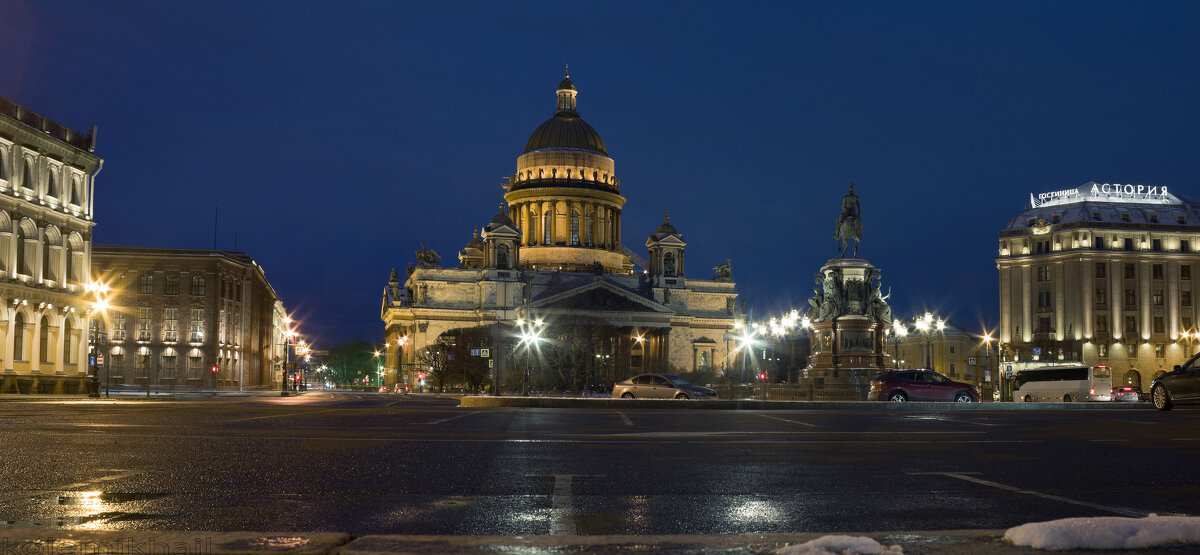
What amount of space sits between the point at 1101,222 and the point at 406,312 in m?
78.2

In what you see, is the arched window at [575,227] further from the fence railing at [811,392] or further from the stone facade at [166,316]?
the fence railing at [811,392]

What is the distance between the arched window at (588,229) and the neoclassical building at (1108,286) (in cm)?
5597

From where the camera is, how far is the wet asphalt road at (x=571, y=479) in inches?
289

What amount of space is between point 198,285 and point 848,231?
6417 cm

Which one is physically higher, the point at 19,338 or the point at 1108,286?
the point at 1108,286

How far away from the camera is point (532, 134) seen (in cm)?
15675

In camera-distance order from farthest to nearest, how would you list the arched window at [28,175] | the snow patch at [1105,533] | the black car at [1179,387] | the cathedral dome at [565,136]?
the cathedral dome at [565,136] < the arched window at [28,175] < the black car at [1179,387] < the snow patch at [1105,533]

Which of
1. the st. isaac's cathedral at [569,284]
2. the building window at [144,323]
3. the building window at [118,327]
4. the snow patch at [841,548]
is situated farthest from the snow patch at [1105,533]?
the st. isaac's cathedral at [569,284]

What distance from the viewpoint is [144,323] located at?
303ft

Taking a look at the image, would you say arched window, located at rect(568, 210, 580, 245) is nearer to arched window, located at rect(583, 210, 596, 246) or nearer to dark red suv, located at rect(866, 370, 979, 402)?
arched window, located at rect(583, 210, 596, 246)

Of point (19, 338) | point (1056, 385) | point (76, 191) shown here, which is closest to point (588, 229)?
point (76, 191)

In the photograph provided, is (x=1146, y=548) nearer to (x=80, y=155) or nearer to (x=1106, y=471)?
(x=1106, y=471)

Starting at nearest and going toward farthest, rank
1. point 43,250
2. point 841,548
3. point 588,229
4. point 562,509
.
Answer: point 841,548 < point 562,509 < point 43,250 < point 588,229

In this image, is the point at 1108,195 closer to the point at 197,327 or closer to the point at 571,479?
the point at 197,327
